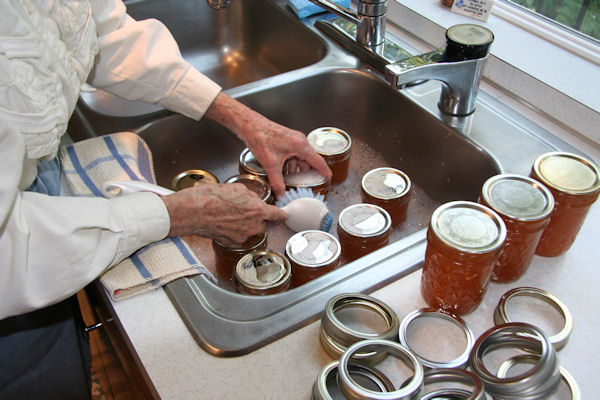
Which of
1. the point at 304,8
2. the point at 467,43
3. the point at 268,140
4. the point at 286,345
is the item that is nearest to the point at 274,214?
the point at 268,140

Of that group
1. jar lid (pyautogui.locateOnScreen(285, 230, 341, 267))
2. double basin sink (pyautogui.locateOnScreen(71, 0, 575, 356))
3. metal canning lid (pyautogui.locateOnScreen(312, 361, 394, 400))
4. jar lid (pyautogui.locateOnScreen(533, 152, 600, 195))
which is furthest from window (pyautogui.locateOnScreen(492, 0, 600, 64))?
metal canning lid (pyautogui.locateOnScreen(312, 361, 394, 400))

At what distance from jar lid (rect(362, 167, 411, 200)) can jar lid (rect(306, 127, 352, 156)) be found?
0.34 ft

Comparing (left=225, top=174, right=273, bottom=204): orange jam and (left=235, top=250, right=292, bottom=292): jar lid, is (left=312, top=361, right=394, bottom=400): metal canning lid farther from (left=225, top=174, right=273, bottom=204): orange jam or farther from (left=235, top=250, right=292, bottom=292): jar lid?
(left=225, top=174, right=273, bottom=204): orange jam

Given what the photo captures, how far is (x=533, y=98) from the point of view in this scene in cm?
107

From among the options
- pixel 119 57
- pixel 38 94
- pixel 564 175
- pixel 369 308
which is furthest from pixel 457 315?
pixel 119 57

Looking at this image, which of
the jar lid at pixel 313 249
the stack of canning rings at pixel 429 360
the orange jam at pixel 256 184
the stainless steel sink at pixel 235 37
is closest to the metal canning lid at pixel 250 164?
the orange jam at pixel 256 184

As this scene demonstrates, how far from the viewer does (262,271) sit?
0.83 metres

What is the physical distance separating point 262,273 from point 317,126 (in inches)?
21.6

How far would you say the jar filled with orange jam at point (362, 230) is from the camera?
88cm

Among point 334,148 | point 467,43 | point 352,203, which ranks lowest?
point 352,203

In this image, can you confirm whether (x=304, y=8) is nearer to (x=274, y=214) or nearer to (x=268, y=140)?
(x=268, y=140)

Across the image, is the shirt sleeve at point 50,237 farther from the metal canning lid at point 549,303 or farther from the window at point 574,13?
the window at point 574,13

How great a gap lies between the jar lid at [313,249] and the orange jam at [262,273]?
0.03 m

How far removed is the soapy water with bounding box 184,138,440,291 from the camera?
41.3 inches
